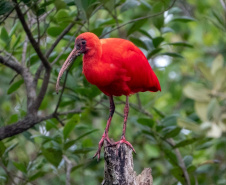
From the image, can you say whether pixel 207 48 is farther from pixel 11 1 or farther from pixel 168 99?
pixel 11 1

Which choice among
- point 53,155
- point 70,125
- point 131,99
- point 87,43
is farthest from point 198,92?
point 131,99

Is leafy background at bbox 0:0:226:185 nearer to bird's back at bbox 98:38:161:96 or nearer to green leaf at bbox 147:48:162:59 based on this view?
green leaf at bbox 147:48:162:59

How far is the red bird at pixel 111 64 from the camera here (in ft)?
12.0

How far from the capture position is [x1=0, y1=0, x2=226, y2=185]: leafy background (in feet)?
6.89

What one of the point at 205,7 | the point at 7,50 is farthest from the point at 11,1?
the point at 205,7

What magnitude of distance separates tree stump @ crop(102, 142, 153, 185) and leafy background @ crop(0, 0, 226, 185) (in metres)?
0.56

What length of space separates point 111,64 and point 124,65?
128 millimetres

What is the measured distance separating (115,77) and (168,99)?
330 centimetres

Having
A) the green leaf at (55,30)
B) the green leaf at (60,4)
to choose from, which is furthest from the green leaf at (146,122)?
the green leaf at (60,4)

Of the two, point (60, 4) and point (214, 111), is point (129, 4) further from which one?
point (214, 111)

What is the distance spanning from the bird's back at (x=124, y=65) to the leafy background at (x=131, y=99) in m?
0.29

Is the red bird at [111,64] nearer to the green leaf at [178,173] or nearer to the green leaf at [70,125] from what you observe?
the green leaf at [70,125]

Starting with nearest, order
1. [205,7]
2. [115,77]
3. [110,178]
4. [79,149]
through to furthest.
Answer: [110,178] → [115,77] → [79,149] → [205,7]

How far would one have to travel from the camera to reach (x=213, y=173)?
591 cm
